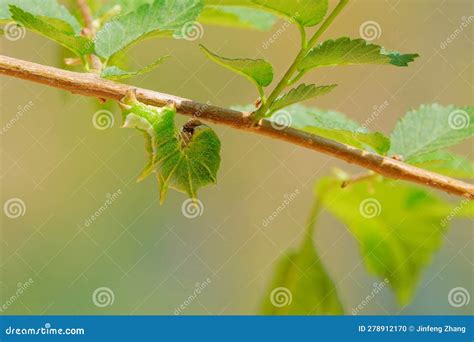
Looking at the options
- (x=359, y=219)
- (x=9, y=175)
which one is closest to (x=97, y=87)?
(x=359, y=219)

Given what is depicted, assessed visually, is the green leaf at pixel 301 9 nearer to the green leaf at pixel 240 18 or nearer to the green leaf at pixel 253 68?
the green leaf at pixel 253 68

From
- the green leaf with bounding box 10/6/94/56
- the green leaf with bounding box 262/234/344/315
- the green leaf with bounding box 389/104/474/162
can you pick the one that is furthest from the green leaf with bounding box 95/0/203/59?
the green leaf with bounding box 262/234/344/315

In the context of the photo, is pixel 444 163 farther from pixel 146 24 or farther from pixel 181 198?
pixel 181 198

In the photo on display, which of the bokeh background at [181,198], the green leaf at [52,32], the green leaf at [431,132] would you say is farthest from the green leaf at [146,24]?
the bokeh background at [181,198]

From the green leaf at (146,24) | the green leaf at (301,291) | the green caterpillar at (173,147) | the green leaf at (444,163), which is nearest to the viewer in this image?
the green caterpillar at (173,147)

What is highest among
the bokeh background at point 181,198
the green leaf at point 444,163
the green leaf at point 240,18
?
the green leaf at point 444,163

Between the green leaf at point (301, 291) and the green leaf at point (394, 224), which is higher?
the green leaf at point (394, 224)
